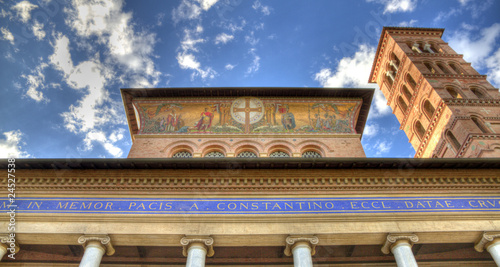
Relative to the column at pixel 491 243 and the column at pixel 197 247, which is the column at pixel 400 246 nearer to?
the column at pixel 491 243

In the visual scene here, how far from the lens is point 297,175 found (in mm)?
9680

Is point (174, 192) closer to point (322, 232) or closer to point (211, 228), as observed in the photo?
point (211, 228)

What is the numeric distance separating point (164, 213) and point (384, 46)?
77.1 feet

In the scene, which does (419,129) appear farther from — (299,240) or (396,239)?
(299,240)

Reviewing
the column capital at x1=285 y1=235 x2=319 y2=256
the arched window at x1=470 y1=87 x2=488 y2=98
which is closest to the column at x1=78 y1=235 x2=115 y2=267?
the column capital at x1=285 y1=235 x2=319 y2=256

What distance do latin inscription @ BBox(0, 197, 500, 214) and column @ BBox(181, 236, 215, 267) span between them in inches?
29.6

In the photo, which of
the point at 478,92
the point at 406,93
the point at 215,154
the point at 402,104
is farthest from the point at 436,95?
the point at 215,154

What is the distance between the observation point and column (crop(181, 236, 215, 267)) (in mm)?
8086

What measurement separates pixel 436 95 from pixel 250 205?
14.5 m

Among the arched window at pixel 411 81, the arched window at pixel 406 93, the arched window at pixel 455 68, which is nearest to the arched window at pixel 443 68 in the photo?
the arched window at pixel 455 68

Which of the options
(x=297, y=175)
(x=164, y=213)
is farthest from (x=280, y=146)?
(x=164, y=213)

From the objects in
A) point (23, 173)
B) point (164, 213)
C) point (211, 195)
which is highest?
point (23, 173)

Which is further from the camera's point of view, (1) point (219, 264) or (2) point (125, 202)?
(1) point (219, 264)

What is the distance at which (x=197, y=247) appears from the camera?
825 centimetres
